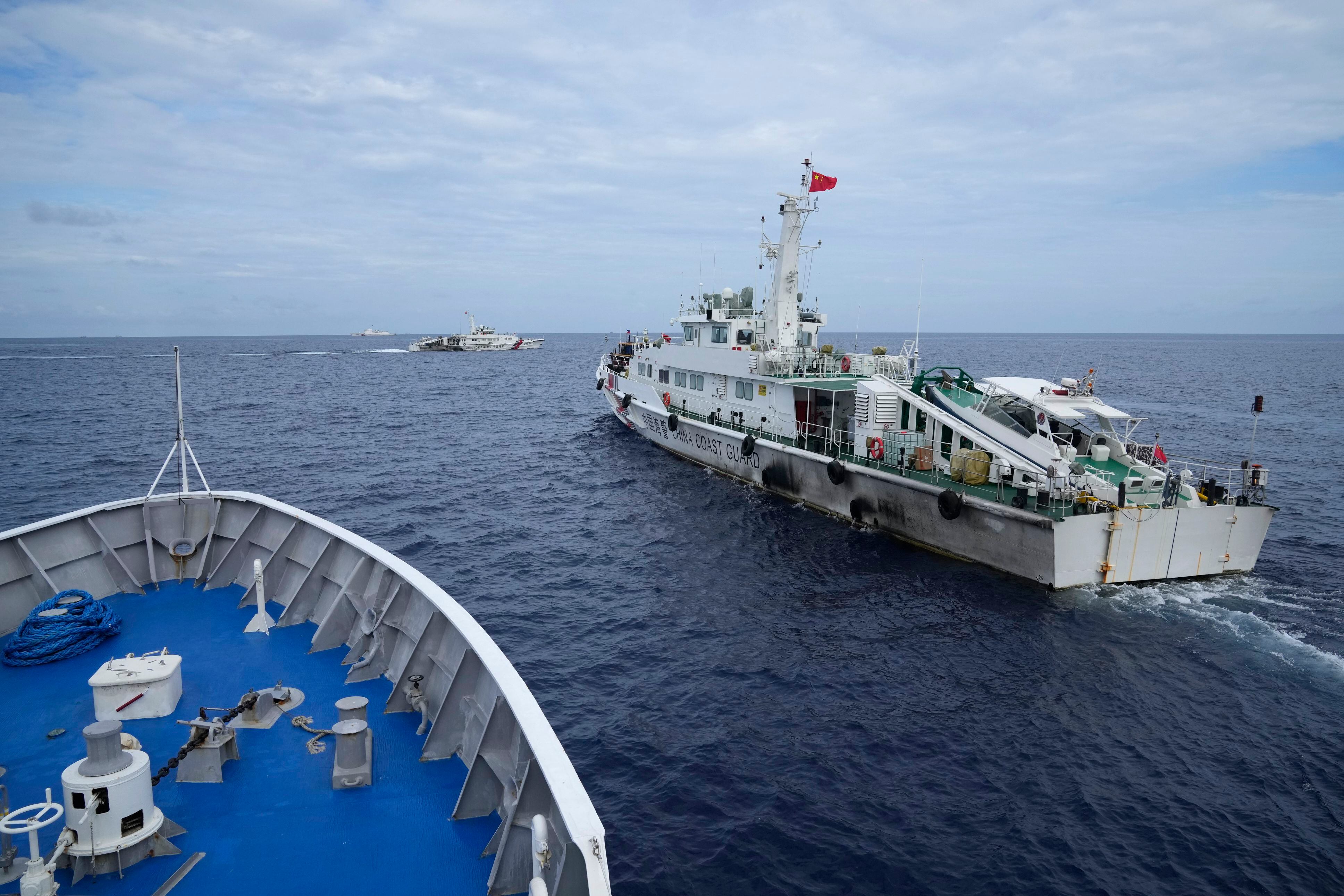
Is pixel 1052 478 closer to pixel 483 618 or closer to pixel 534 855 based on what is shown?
pixel 483 618

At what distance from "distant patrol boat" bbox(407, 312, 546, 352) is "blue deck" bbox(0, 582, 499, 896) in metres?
152

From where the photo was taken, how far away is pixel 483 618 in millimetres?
18719

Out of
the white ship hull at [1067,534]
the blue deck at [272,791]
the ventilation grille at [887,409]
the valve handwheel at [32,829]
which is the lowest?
the white ship hull at [1067,534]

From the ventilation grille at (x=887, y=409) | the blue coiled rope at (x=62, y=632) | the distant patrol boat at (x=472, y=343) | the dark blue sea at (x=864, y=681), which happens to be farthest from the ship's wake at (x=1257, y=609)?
the distant patrol boat at (x=472, y=343)

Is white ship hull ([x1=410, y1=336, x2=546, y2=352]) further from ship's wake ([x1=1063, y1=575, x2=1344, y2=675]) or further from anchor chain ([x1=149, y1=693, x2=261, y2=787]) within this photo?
anchor chain ([x1=149, y1=693, x2=261, y2=787])

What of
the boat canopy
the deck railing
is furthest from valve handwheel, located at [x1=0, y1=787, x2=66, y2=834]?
the deck railing

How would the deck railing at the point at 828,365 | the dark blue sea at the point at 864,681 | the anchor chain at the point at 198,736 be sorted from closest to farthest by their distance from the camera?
the anchor chain at the point at 198,736 < the dark blue sea at the point at 864,681 < the deck railing at the point at 828,365

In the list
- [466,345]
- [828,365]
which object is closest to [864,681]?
[828,365]

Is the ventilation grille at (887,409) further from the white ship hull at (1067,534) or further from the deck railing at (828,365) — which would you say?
the deck railing at (828,365)

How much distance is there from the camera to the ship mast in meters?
32.7

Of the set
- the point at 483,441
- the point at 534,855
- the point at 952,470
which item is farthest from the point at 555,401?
the point at 534,855

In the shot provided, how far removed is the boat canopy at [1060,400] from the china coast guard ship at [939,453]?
6cm

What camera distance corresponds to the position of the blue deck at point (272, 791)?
18.7 feet

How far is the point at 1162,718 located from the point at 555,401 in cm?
5933
